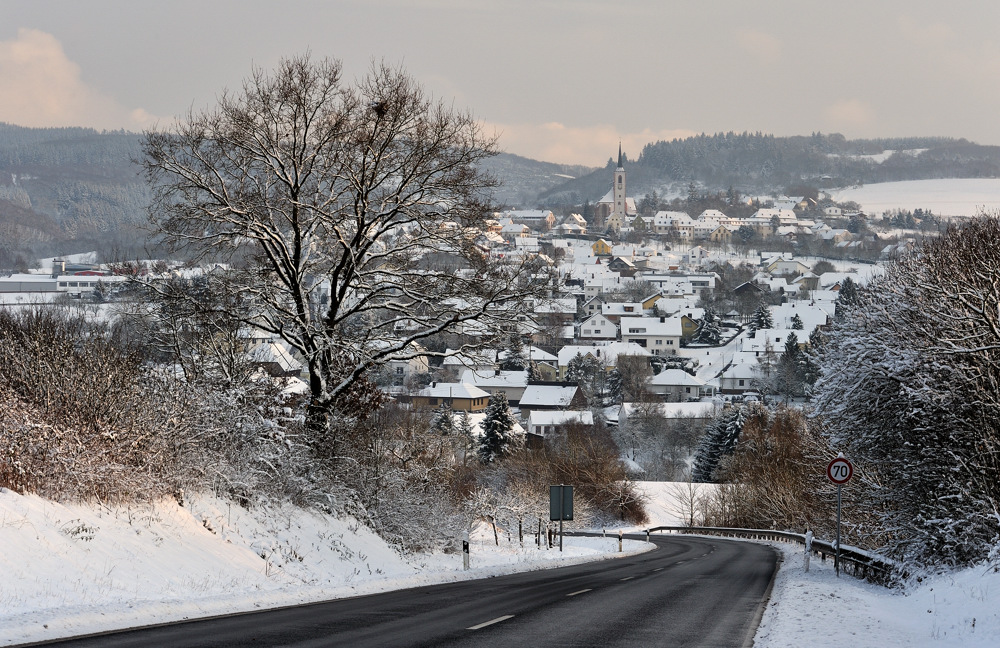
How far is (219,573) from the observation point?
578 inches

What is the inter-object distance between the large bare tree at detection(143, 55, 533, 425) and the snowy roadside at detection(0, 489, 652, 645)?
4.35 meters

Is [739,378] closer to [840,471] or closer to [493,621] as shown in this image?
[840,471]

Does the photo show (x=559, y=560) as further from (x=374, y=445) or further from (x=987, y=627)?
(x=987, y=627)

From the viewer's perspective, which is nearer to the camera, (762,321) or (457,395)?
(457,395)

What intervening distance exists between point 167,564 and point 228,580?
98cm

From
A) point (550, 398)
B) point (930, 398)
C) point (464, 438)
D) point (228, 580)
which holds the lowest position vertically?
point (550, 398)

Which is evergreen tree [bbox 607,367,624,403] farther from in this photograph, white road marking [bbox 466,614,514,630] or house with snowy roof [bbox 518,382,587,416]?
white road marking [bbox 466,614,514,630]

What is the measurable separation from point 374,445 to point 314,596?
10.5m

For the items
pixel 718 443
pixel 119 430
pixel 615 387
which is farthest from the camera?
pixel 615 387

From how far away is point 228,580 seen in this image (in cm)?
1459

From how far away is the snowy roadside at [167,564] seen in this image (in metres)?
10.9

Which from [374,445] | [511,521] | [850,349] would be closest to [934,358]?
A: [850,349]

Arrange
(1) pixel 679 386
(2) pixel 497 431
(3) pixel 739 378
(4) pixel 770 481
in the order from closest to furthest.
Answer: (4) pixel 770 481 < (2) pixel 497 431 < (1) pixel 679 386 < (3) pixel 739 378

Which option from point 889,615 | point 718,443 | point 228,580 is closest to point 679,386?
point 718,443
